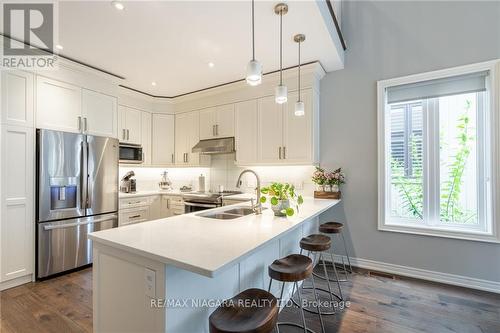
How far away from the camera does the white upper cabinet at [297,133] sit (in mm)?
3326

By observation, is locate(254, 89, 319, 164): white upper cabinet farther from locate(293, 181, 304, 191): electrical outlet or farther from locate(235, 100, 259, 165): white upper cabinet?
locate(293, 181, 304, 191): electrical outlet

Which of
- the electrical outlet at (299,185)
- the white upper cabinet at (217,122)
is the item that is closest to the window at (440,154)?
the electrical outlet at (299,185)

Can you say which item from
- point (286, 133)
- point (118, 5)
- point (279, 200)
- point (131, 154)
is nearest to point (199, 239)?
point (279, 200)

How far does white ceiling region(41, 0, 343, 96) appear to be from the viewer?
2135mm

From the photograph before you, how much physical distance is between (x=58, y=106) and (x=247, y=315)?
3381mm

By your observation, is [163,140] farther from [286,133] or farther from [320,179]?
[320,179]

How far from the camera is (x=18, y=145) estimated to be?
2.67 m

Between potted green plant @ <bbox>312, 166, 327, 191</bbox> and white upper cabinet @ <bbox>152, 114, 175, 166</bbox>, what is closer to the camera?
potted green plant @ <bbox>312, 166, 327, 191</bbox>

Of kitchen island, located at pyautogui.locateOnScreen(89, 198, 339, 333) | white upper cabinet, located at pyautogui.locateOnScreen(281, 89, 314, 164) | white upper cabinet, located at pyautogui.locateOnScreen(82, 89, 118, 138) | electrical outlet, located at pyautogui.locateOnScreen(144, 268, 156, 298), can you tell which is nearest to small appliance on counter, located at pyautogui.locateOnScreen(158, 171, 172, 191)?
white upper cabinet, located at pyautogui.locateOnScreen(82, 89, 118, 138)

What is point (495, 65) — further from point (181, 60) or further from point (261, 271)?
point (181, 60)

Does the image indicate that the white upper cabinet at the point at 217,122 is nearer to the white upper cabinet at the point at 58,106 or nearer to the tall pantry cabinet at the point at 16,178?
the white upper cabinet at the point at 58,106

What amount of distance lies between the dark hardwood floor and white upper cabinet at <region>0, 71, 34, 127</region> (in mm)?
1860

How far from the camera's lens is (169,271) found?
118cm

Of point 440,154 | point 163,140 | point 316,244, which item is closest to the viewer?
point 316,244
